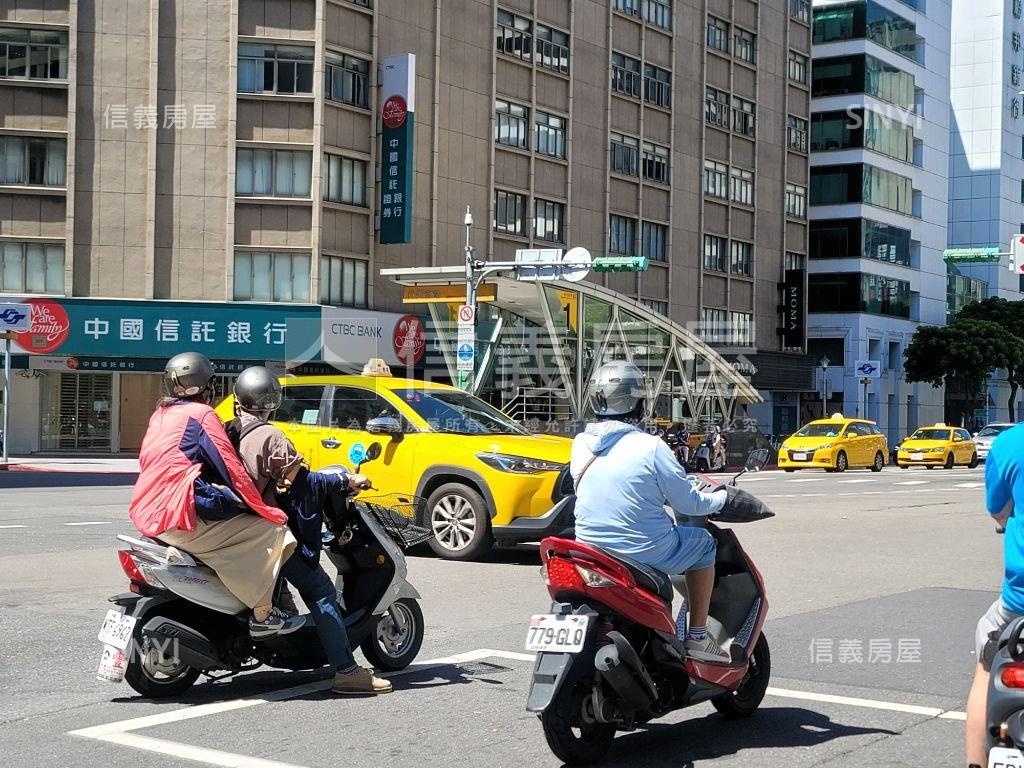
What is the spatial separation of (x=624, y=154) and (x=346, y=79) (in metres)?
14.0

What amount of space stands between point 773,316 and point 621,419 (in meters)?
55.4

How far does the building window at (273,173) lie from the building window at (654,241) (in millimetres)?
16494

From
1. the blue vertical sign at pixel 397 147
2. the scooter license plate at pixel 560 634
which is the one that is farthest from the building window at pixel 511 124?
the scooter license plate at pixel 560 634

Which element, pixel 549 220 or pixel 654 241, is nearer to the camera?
pixel 549 220

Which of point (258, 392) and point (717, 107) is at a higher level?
point (717, 107)

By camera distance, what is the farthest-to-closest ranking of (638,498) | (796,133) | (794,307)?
1. (796,133)
2. (794,307)
3. (638,498)

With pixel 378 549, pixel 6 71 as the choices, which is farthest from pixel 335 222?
pixel 378 549

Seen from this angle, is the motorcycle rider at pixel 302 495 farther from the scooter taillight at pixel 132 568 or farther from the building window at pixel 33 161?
the building window at pixel 33 161

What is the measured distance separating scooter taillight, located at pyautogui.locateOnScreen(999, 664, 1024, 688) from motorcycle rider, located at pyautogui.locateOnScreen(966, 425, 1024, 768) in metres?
0.21

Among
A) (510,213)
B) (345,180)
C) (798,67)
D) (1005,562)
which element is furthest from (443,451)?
(798,67)

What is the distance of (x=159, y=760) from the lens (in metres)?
5.50

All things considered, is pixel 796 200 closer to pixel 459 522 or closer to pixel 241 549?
pixel 459 522

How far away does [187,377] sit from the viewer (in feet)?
21.5

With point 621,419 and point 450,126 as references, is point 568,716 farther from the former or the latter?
point 450,126
